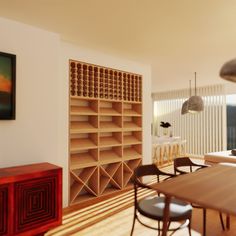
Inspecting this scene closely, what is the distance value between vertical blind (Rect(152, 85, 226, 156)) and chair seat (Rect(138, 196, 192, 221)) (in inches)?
204

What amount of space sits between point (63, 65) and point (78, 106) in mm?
695

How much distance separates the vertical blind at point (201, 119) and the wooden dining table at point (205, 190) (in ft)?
15.8

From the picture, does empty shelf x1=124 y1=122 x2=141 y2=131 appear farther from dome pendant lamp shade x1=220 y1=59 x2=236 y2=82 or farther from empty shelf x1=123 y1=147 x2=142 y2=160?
dome pendant lamp shade x1=220 y1=59 x2=236 y2=82

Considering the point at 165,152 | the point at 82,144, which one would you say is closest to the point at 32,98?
the point at 82,144

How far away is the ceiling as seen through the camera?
2023 millimetres

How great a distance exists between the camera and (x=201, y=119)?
23.0ft

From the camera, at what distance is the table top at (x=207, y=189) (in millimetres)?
1392

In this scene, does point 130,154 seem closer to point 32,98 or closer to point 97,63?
point 97,63

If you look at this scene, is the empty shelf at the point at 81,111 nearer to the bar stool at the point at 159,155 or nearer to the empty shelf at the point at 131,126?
the empty shelf at the point at 131,126

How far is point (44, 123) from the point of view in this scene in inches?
105

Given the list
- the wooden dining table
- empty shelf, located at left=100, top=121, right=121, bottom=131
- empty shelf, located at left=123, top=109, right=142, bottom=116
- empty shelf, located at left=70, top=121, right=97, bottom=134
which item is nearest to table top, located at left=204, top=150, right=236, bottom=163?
empty shelf, located at left=123, top=109, right=142, bottom=116

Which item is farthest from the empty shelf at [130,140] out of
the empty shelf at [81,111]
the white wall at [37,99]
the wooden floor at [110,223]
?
the white wall at [37,99]

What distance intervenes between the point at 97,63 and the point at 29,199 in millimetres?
2175

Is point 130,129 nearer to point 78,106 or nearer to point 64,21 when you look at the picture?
point 78,106
